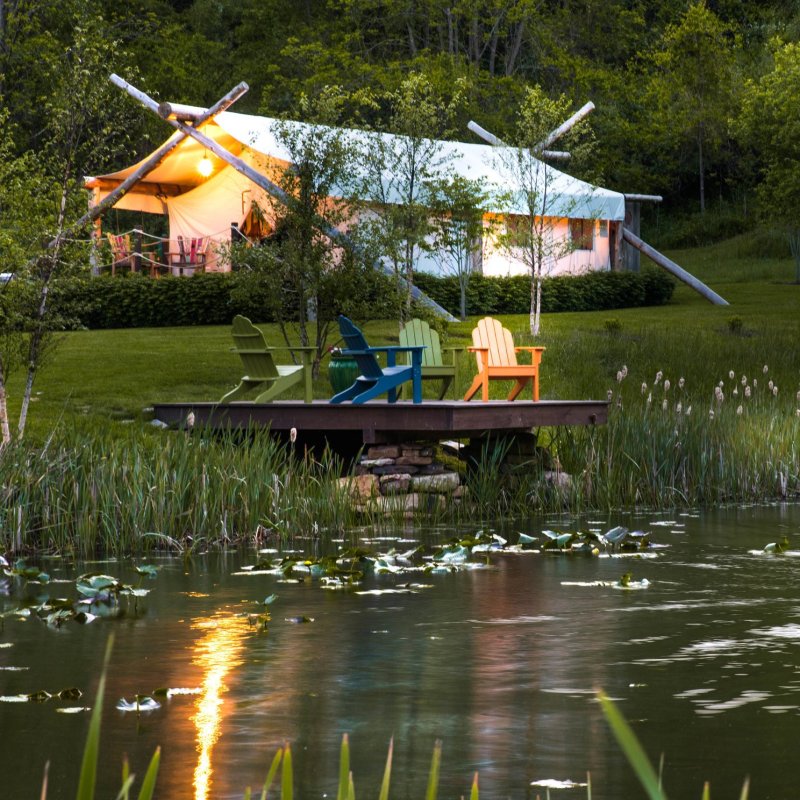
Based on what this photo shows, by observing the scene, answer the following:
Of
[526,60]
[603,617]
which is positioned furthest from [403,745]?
[526,60]

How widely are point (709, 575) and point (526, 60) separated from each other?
133 feet

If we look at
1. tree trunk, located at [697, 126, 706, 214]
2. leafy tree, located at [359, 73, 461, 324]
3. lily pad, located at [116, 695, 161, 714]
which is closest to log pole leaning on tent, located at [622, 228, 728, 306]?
tree trunk, located at [697, 126, 706, 214]

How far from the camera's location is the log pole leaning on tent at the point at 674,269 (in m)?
29.1

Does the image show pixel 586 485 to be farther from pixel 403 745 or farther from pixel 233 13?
pixel 233 13

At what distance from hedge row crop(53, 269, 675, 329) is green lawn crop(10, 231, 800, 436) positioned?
4.27 ft

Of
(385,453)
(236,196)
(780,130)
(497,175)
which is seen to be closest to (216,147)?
(236,196)

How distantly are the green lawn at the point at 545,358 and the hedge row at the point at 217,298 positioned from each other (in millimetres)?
1300

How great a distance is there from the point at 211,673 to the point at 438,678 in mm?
867

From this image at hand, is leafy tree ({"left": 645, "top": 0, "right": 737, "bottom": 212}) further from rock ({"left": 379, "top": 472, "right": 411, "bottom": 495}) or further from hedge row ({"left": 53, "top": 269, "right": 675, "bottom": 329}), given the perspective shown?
rock ({"left": 379, "top": 472, "right": 411, "bottom": 495})

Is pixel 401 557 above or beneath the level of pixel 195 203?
beneath

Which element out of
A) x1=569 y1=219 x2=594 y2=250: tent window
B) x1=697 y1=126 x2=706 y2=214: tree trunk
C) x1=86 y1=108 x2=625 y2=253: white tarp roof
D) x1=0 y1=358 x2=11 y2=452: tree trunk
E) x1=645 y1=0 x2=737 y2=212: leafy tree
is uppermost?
x1=645 y1=0 x2=737 y2=212: leafy tree

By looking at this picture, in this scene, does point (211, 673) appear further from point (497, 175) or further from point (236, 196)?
point (497, 175)

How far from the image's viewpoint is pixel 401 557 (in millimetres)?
8555

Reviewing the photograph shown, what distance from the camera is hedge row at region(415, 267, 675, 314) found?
1031 inches
